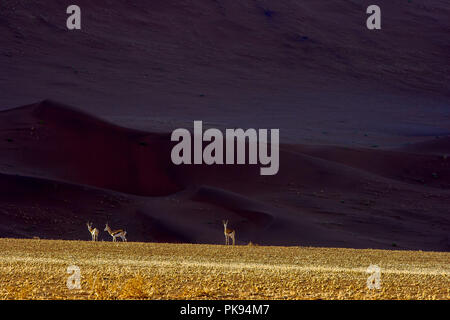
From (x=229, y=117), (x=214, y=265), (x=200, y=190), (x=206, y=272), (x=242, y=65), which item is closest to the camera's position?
(x=206, y=272)

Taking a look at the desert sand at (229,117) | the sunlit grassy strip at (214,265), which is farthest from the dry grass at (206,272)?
the desert sand at (229,117)

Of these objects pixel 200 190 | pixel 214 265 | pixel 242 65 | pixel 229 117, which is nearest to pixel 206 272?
pixel 214 265

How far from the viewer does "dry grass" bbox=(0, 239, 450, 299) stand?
35.3 ft

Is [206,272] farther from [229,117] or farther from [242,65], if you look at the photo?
[242,65]

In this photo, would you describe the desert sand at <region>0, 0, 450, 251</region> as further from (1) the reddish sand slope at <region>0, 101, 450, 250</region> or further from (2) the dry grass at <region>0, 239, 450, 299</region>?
(2) the dry grass at <region>0, 239, 450, 299</region>

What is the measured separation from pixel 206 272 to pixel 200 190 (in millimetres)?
18566

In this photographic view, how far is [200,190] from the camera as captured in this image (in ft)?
104

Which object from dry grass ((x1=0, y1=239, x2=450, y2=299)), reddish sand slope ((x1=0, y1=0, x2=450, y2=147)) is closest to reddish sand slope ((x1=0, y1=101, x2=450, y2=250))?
reddish sand slope ((x1=0, y1=0, x2=450, y2=147))

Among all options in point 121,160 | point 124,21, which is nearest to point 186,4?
point 124,21

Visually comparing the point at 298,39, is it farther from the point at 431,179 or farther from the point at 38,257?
the point at 38,257

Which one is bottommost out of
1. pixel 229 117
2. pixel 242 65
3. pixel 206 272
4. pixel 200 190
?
pixel 200 190

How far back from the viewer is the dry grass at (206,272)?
1075 centimetres

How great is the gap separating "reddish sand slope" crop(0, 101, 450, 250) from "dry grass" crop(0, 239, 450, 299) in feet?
28.1
